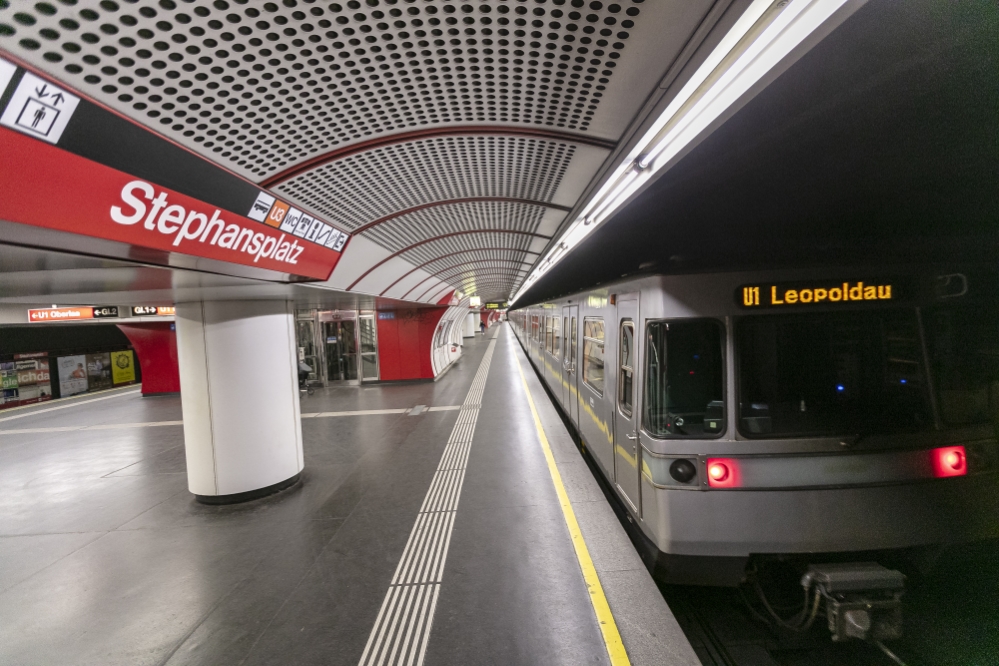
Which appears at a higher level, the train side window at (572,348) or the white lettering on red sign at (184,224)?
the white lettering on red sign at (184,224)

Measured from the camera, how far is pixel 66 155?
1601 millimetres

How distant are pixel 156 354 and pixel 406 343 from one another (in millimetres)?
7572

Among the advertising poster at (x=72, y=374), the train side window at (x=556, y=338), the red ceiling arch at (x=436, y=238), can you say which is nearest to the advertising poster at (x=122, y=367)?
the advertising poster at (x=72, y=374)

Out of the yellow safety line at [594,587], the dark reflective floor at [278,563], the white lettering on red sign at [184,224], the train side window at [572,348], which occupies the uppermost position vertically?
the white lettering on red sign at [184,224]

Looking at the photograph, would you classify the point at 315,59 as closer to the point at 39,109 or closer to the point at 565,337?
the point at 39,109

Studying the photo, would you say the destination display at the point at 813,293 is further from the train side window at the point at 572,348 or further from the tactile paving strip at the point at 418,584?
the train side window at the point at 572,348

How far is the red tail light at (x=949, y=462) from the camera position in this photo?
2.88m

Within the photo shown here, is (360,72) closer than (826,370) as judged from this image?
Yes

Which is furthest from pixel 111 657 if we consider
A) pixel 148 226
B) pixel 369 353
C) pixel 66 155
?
pixel 369 353

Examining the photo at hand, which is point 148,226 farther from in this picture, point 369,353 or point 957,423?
point 369,353

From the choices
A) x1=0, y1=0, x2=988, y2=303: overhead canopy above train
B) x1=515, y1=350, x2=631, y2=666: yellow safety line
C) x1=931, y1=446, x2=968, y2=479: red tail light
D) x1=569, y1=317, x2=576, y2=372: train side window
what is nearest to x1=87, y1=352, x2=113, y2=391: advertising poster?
x1=569, y1=317, x2=576, y2=372: train side window

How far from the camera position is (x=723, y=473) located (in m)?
2.96

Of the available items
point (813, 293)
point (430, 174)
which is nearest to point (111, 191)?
point (430, 174)

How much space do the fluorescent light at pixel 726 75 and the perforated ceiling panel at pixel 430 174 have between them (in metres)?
0.50
